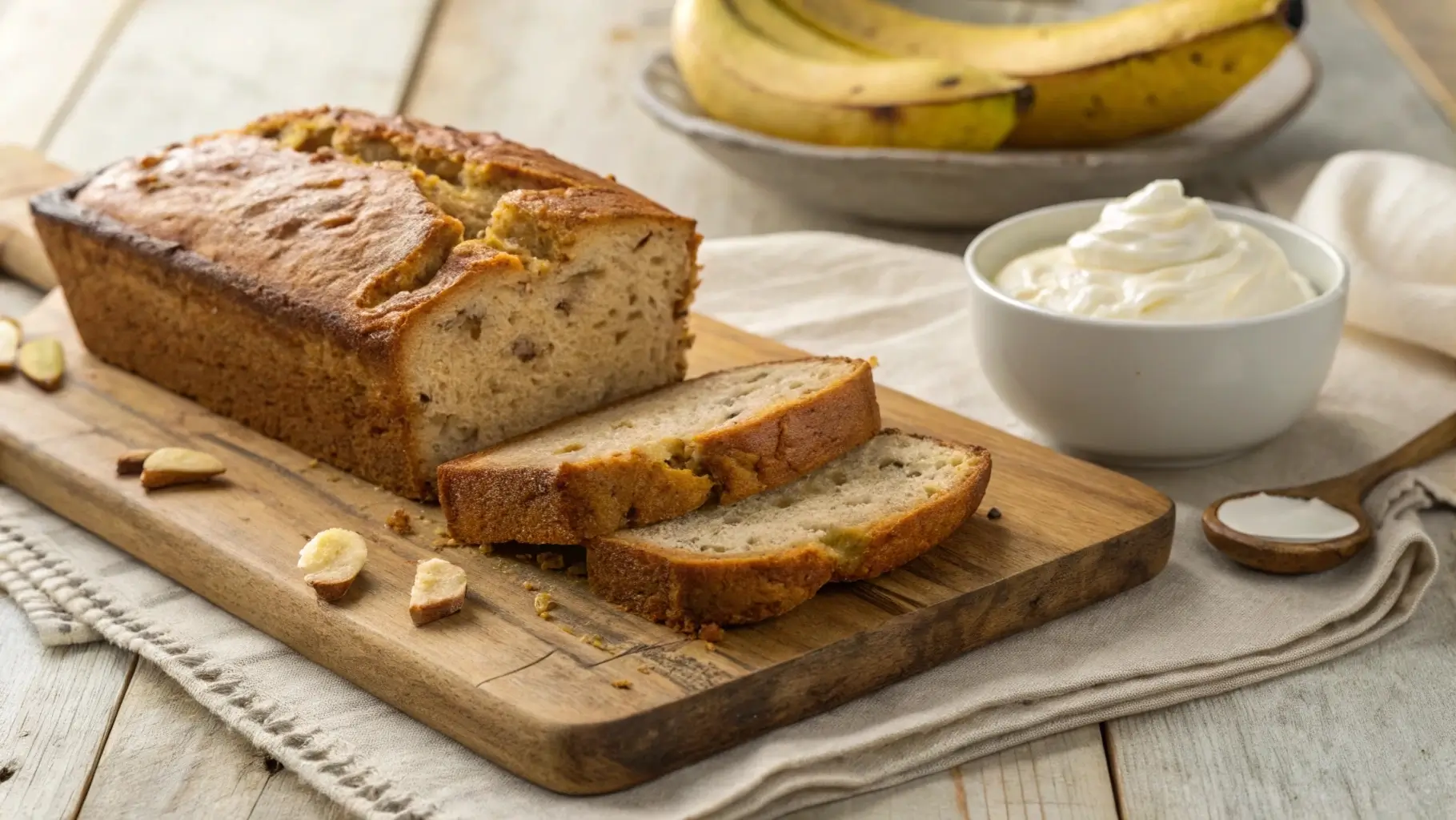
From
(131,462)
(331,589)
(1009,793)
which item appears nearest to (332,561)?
(331,589)

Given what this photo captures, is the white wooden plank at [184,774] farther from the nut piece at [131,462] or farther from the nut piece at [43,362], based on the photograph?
the nut piece at [43,362]

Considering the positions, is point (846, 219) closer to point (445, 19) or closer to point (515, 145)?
point (515, 145)

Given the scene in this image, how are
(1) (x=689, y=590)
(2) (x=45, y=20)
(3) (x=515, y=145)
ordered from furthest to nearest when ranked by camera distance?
(2) (x=45, y=20) < (3) (x=515, y=145) < (1) (x=689, y=590)

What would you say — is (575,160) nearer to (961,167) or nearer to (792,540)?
(961,167)

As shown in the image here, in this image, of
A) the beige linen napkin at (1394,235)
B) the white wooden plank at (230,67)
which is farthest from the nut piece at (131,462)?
the beige linen napkin at (1394,235)

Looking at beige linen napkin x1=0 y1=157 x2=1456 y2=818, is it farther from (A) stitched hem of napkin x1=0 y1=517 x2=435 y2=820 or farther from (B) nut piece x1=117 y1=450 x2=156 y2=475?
(B) nut piece x1=117 y1=450 x2=156 y2=475

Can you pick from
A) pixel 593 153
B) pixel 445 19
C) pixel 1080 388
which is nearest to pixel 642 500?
pixel 1080 388
